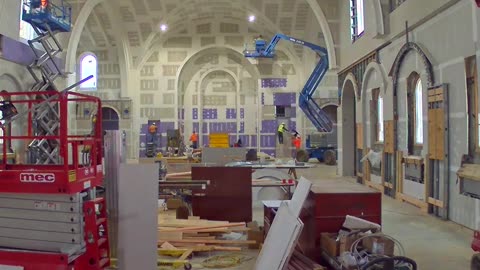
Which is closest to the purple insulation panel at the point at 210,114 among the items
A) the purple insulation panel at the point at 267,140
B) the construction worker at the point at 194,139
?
the construction worker at the point at 194,139

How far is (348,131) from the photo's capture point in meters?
18.2

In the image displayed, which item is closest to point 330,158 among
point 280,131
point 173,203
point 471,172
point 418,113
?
point 280,131

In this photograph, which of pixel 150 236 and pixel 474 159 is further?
pixel 474 159

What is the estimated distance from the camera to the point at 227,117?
3000cm

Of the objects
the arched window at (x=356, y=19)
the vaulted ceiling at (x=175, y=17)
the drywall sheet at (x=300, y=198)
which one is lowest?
the drywall sheet at (x=300, y=198)

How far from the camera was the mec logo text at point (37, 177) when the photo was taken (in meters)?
4.67

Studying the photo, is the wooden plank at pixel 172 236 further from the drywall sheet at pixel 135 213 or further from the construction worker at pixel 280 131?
the construction worker at pixel 280 131

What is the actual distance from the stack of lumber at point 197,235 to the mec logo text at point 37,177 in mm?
2794

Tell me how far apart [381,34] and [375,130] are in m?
3.28

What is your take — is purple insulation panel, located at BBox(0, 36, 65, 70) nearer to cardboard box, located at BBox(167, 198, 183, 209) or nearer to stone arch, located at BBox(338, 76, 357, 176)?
cardboard box, located at BBox(167, 198, 183, 209)

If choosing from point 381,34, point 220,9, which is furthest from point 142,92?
point 381,34

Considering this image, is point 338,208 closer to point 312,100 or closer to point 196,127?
point 312,100

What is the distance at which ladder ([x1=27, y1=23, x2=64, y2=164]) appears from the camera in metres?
14.5

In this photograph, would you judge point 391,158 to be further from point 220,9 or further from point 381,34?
point 220,9
